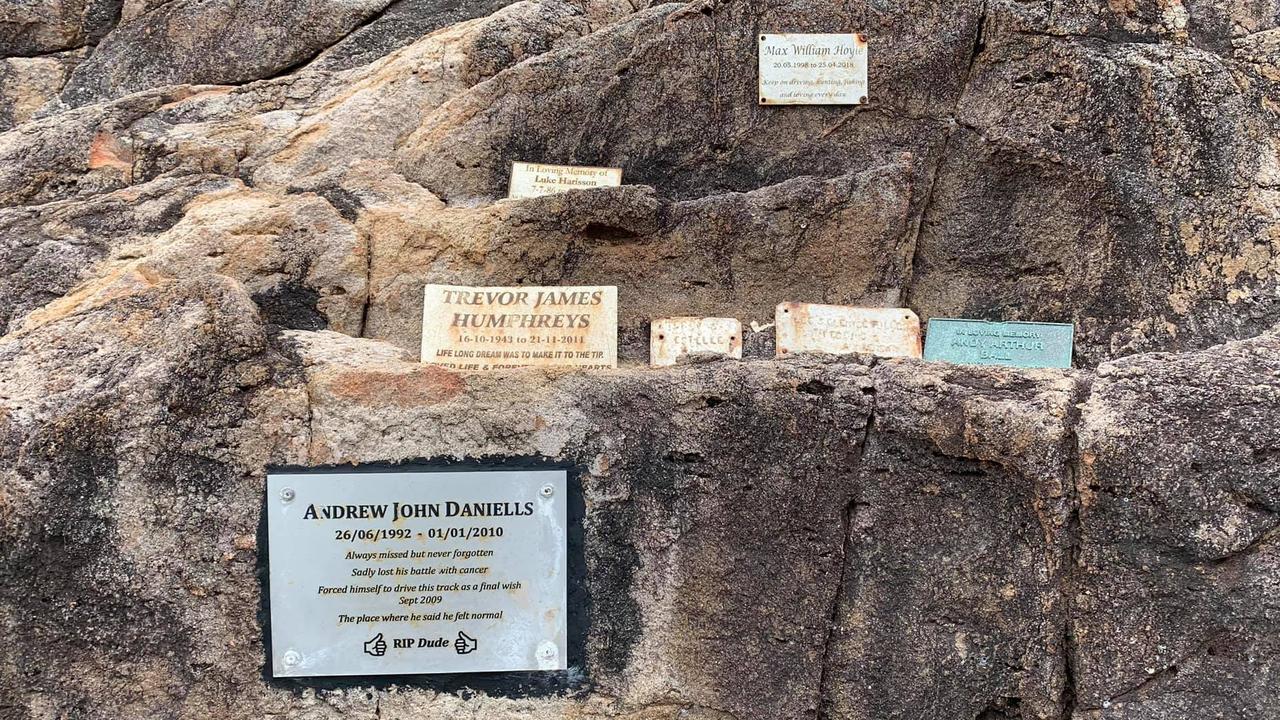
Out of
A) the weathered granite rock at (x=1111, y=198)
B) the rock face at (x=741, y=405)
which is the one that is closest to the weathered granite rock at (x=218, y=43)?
the rock face at (x=741, y=405)

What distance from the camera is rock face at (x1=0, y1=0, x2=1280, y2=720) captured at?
2.30m

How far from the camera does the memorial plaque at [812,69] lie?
336 cm

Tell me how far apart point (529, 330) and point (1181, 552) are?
1711 mm

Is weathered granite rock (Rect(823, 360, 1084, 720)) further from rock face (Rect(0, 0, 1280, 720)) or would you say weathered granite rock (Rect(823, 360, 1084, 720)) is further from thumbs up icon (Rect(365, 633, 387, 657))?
thumbs up icon (Rect(365, 633, 387, 657))

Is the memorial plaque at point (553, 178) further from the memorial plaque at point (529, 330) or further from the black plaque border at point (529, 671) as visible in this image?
the black plaque border at point (529, 671)

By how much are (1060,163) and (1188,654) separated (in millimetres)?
1624

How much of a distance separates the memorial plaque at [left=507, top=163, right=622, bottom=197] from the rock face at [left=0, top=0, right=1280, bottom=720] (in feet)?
0.17

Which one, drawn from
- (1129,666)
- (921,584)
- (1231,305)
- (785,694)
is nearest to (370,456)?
(785,694)

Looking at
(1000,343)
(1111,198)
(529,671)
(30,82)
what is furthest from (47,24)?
(1111,198)

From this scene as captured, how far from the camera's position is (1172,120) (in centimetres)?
317

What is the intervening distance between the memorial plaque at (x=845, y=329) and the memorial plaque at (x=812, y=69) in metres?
0.83

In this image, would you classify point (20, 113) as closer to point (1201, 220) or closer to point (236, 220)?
point (236, 220)

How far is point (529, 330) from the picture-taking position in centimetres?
274

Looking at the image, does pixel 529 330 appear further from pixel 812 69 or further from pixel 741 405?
pixel 812 69
